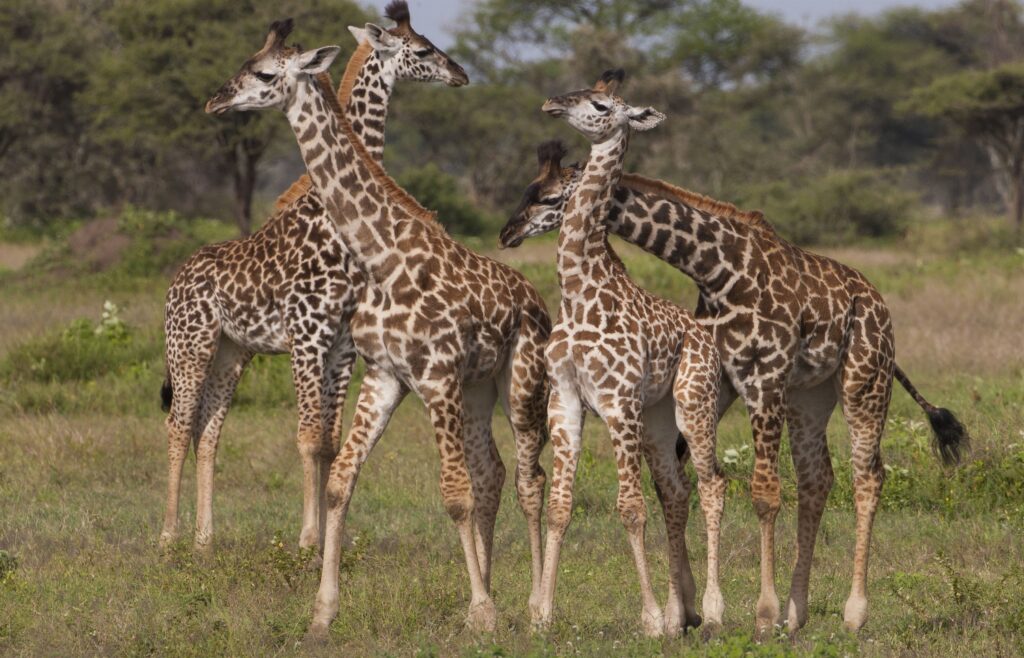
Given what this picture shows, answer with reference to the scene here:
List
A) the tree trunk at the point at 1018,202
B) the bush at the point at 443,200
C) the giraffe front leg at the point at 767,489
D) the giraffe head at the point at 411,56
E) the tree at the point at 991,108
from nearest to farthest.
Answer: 1. the giraffe front leg at the point at 767,489
2. the giraffe head at the point at 411,56
3. the tree trunk at the point at 1018,202
4. the tree at the point at 991,108
5. the bush at the point at 443,200

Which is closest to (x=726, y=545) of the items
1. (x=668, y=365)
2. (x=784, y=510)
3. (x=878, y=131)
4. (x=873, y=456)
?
(x=784, y=510)

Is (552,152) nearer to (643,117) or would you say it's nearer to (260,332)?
(643,117)

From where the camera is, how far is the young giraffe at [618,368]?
6.40 metres

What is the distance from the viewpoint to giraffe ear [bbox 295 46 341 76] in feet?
22.7

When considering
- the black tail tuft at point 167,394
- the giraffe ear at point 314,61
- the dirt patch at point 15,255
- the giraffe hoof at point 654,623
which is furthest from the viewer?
the dirt patch at point 15,255

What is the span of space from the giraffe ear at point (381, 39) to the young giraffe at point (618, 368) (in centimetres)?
192

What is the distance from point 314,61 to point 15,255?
80.7 feet

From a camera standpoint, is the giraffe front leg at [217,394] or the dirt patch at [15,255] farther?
the dirt patch at [15,255]

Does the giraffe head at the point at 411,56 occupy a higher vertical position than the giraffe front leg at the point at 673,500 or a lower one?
higher

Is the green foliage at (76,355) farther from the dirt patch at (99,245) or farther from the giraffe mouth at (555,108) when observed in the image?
the giraffe mouth at (555,108)

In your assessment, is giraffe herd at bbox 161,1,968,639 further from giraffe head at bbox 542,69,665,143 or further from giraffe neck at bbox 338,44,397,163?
giraffe neck at bbox 338,44,397,163

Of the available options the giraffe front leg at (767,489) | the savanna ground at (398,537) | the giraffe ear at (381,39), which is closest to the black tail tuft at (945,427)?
the savanna ground at (398,537)

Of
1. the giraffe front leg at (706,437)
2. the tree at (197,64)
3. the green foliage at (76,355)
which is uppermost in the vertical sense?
the giraffe front leg at (706,437)

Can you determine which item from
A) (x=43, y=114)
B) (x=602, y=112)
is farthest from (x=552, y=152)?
(x=43, y=114)
